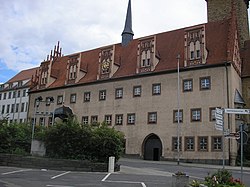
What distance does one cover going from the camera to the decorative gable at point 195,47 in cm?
3722

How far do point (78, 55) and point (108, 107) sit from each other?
35.2 feet

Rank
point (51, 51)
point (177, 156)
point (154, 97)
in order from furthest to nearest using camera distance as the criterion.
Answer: point (51, 51) → point (154, 97) → point (177, 156)

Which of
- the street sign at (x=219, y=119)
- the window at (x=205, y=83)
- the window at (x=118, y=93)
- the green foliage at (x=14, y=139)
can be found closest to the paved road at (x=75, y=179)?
the street sign at (x=219, y=119)

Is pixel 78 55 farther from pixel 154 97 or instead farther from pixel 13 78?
pixel 13 78

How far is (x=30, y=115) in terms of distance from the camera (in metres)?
53.5

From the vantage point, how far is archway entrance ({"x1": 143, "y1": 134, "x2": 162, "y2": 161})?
127 feet

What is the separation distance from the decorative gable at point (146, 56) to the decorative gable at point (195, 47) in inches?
173

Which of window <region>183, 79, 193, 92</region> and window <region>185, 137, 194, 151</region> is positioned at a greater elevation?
window <region>183, 79, 193, 92</region>

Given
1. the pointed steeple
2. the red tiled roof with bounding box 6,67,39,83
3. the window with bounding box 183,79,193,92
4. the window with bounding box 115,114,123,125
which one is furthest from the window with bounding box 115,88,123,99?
the red tiled roof with bounding box 6,67,39,83

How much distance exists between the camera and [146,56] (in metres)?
41.6

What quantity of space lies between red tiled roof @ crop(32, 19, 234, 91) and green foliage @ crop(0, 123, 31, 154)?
19.0 m

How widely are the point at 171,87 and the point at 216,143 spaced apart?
827 cm

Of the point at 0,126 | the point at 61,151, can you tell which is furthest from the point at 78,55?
the point at 61,151

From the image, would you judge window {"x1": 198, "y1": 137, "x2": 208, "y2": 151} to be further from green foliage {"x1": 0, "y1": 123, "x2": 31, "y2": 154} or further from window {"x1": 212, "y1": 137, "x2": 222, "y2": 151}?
green foliage {"x1": 0, "y1": 123, "x2": 31, "y2": 154}
